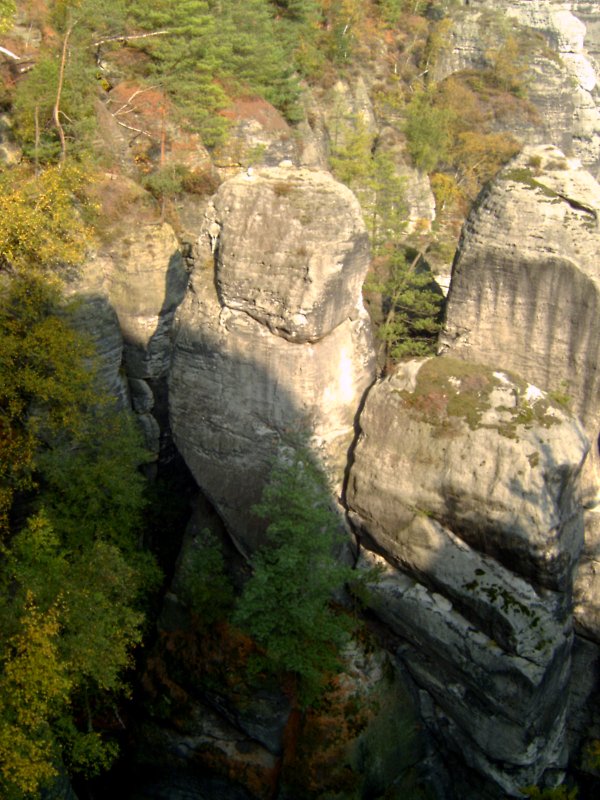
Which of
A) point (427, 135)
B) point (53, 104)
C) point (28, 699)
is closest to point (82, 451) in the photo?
point (28, 699)

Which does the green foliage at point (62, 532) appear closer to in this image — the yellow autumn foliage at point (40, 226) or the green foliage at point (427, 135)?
the yellow autumn foliage at point (40, 226)

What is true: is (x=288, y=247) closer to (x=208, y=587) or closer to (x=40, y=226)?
(x=40, y=226)

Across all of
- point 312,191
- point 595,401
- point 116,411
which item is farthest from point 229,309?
point 595,401

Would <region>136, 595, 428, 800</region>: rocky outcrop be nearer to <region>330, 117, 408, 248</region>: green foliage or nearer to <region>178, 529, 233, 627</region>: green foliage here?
<region>178, 529, 233, 627</region>: green foliage

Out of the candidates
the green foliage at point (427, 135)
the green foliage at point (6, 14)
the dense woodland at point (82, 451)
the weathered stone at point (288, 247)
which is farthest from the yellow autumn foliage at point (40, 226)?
the green foliage at point (427, 135)

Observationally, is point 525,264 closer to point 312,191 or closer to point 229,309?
point 312,191
